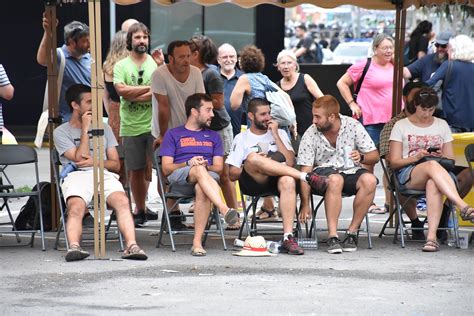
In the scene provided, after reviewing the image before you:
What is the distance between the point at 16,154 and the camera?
10.6 metres

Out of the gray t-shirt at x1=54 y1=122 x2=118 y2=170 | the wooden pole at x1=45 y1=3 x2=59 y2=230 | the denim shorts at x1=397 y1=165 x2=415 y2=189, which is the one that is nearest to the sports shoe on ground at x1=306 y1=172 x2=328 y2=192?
the denim shorts at x1=397 y1=165 x2=415 y2=189

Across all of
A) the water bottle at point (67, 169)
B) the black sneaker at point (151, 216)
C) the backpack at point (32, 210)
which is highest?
the water bottle at point (67, 169)

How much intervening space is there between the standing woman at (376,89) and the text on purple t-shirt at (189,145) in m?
2.66

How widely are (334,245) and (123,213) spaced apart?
176 centimetres

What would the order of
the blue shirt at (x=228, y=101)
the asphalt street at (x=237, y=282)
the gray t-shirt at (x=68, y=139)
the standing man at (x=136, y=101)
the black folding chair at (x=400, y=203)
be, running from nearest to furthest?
the asphalt street at (x=237, y=282) < the gray t-shirt at (x=68, y=139) < the black folding chair at (x=400, y=203) < the standing man at (x=136, y=101) < the blue shirt at (x=228, y=101)

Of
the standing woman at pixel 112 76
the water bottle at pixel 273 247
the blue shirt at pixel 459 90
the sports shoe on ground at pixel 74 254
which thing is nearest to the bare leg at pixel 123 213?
the sports shoe on ground at pixel 74 254

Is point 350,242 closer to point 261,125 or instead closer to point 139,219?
point 261,125

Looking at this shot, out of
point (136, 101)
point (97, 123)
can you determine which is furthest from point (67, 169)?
point (136, 101)

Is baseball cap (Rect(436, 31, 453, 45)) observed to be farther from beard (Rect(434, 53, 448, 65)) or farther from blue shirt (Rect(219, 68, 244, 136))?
blue shirt (Rect(219, 68, 244, 136))

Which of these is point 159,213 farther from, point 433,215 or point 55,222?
point 433,215

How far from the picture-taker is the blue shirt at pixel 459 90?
485 inches

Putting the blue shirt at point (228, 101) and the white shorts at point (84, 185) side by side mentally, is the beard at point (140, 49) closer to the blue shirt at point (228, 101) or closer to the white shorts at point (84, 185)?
the blue shirt at point (228, 101)

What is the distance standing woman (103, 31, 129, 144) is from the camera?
11.6 meters

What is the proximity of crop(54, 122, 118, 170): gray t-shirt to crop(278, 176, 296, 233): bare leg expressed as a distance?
1.45 metres
